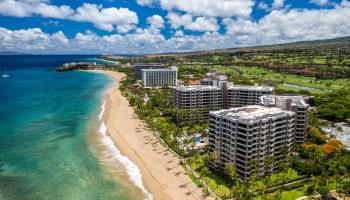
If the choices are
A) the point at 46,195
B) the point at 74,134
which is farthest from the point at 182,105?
the point at 46,195

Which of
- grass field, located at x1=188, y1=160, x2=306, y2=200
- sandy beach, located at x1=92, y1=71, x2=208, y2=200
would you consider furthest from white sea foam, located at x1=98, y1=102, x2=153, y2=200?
grass field, located at x1=188, y1=160, x2=306, y2=200

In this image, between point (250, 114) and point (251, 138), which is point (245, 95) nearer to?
point (250, 114)

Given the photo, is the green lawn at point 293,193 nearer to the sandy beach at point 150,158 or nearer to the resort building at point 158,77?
the sandy beach at point 150,158

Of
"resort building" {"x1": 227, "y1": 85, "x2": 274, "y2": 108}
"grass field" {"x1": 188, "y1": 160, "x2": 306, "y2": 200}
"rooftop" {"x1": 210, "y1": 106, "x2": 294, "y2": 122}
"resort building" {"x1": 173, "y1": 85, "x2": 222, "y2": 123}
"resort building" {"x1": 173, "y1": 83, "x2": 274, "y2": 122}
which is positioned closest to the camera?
"grass field" {"x1": 188, "y1": 160, "x2": 306, "y2": 200}

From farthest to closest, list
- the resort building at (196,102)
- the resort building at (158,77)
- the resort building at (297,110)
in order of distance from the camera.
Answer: the resort building at (158,77) → the resort building at (196,102) → the resort building at (297,110)

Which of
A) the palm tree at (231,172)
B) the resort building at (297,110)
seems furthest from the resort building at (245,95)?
the palm tree at (231,172)

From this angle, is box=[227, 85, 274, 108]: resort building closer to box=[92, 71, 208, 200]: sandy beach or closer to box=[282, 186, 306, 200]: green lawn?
box=[92, 71, 208, 200]: sandy beach

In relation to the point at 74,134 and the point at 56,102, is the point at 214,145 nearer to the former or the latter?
the point at 74,134
